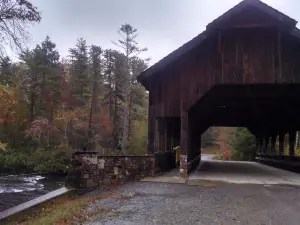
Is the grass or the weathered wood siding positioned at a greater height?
the weathered wood siding

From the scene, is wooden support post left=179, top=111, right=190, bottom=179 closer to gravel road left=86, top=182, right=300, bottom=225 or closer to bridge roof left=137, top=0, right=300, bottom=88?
gravel road left=86, top=182, right=300, bottom=225

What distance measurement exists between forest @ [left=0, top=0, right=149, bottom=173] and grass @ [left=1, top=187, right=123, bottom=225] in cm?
2388

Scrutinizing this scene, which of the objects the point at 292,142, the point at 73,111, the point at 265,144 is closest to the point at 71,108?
the point at 73,111

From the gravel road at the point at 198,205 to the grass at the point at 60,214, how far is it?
150 millimetres

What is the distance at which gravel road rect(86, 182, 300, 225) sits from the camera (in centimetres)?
607

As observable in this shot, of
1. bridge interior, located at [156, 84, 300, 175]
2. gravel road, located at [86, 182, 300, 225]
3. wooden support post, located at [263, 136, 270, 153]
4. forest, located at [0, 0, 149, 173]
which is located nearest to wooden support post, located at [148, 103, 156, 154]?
bridge interior, located at [156, 84, 300, 175]

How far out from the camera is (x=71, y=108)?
1544 inches

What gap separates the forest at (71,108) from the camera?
34312 millimetres

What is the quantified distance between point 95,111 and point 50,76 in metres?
6.63

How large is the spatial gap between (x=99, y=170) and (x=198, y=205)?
411cm

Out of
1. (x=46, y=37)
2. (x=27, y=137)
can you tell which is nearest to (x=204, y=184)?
(x=27, y=137)

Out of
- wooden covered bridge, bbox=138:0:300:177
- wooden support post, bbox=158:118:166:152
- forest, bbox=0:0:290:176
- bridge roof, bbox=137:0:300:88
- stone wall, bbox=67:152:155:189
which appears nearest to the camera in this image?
stone wall, bbox=67:152:155:189

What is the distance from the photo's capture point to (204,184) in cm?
1036

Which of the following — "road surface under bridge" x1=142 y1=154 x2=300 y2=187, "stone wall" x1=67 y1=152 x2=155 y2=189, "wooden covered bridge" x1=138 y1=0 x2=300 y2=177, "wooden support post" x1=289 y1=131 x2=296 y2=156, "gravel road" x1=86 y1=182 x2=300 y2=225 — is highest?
"wooden covered bridge" x1=138 y1=0 x2=300 y2=177
